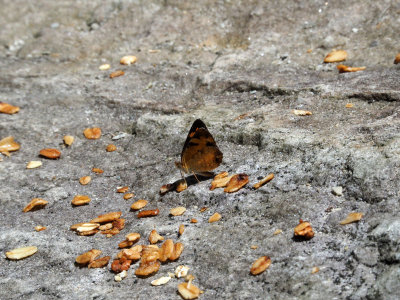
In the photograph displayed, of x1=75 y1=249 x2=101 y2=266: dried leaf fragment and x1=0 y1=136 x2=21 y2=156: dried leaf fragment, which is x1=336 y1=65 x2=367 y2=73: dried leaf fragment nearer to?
x1=75 y1=249 x2=101 y2=266: dried leaf fragment

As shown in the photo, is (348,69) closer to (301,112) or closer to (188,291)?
(301,112)

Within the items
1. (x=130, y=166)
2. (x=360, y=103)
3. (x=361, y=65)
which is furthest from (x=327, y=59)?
(x=130, y=166)

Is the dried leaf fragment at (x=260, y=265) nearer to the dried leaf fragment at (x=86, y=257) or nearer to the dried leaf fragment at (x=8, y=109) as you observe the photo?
the dried leaf fragment at (x=86, y=257)

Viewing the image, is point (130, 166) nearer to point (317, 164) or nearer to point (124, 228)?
point (124, 228)

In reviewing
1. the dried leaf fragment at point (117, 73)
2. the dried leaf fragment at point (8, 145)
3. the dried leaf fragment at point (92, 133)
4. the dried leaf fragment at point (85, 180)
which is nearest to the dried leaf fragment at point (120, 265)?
the dried leaf fragment at point (85, 180)

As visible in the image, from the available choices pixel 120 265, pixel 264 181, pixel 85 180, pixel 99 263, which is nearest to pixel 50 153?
pixel 85 180

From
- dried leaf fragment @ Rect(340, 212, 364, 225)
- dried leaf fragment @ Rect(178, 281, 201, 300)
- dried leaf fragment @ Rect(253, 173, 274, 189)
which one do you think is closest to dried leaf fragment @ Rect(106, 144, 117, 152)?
dried leaf fragment @ Rect(253, 173, 274, 189)
